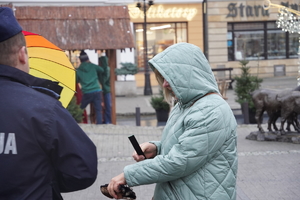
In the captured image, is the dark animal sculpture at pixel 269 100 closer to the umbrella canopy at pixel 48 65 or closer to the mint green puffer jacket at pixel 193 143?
the umbrella canopy at pixel 48 65

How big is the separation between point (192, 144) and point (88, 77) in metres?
9.15

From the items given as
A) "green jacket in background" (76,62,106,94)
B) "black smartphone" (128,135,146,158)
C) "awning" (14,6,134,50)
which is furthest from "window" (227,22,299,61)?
"black smartphone" (128,135,146,158)

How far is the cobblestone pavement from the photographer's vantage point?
607 centimetres

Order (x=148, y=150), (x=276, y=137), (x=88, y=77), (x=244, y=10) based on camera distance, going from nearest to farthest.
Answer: (x=148, y=150)
(x=276, y=137)
(x=88, y=77)
(x=244, y=10)

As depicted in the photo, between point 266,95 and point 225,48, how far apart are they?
19066 mm

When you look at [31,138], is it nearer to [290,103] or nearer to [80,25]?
[290,103]

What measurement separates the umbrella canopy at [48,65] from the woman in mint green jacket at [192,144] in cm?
202

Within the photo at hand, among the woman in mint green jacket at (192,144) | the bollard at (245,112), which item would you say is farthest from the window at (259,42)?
the woman in mint green jacket at (192,144)

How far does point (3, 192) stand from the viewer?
2104mm

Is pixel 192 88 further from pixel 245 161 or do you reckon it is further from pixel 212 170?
pixel 245 161

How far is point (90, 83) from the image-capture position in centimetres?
1144

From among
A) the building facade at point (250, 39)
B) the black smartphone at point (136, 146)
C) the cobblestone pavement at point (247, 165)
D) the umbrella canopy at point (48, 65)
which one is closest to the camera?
the black smartphone at point (136, 146)

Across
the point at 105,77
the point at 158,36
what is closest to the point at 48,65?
the point at 105,77

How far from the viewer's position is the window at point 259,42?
92.5ft
